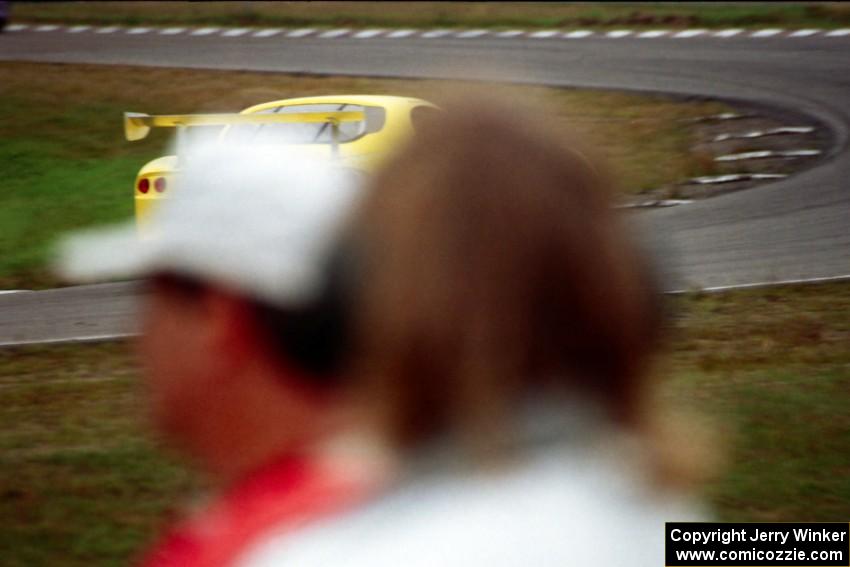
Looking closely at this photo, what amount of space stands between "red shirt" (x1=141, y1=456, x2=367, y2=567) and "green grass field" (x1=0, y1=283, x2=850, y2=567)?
2021 mm

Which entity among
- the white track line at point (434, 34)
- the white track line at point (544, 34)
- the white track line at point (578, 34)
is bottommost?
the white track line at point (578, 34)

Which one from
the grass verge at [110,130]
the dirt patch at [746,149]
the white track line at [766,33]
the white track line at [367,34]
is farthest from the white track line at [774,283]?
the white track line at [367,34]

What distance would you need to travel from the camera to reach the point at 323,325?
1.45m

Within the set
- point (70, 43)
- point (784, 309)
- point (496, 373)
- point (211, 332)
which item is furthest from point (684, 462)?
point (70, 43)

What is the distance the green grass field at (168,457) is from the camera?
4867 mm

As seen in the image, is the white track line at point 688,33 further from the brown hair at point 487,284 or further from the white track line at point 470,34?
the brown hair at point 487,284

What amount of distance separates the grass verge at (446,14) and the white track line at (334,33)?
1.05 metres

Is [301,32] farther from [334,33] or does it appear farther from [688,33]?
[688,33]

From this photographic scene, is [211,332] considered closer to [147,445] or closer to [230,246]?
[230,246]

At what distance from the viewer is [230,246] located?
60.0 inches

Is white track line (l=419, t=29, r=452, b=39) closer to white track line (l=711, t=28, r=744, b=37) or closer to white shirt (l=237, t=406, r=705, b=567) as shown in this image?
white track line (l=711, t=28, r=744, b=37)

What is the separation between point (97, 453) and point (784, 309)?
16.4 feet

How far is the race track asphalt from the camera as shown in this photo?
408 inches

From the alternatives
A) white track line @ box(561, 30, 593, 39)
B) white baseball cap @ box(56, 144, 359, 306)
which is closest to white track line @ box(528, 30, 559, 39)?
white track line @ box(561, 30, 593, 39)
